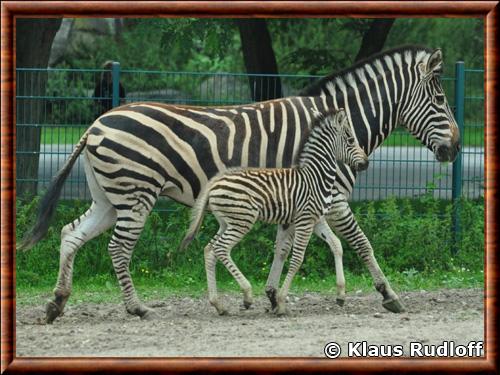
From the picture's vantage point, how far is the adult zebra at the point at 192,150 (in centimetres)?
835

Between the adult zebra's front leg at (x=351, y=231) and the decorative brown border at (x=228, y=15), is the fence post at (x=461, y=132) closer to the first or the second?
the adult zebra's front leg at (x=351, y=231)

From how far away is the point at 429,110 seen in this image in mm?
9578

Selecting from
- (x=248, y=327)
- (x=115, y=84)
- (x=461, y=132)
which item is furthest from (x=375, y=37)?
(x=248, y=327)

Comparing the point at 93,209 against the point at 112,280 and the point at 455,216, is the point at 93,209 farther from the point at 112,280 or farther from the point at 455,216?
the point at 455,216

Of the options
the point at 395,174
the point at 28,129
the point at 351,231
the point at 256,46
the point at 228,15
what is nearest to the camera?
the point at 228,15

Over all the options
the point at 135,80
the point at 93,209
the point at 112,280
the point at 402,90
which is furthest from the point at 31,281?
the point at 135,80

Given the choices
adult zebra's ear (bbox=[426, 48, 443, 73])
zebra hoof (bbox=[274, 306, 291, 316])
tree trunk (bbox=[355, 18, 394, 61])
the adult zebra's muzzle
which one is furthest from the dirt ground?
tree trunk (bbox=[355, 18, 394, 61])

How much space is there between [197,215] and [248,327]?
39.5 inches

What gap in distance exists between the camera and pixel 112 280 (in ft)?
32.9

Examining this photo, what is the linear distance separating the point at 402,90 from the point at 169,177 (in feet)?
8.24

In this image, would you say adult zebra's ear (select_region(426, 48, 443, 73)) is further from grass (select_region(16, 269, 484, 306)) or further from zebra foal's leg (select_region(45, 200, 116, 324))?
zebra foal's leg (select_region(45, 200, 116, 324))

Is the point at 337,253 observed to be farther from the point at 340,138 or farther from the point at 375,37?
the point at 375,37

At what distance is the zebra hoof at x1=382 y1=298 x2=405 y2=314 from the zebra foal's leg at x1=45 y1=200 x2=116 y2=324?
2.45 m

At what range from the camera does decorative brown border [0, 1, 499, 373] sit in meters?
6.07
